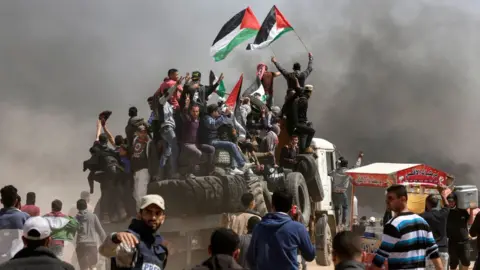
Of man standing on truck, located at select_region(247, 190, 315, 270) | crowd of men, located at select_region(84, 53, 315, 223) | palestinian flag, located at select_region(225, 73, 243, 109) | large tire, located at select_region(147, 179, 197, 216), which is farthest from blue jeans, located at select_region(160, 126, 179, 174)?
man standing on truck, located at select_region(247, 190, 315, 270)

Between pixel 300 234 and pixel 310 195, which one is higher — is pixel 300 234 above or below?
below

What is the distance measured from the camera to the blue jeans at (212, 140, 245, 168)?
41.6ft

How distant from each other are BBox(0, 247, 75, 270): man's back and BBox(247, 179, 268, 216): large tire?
8.01 m

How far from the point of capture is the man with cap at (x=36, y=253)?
4215mm

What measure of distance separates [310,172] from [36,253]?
35.9 feet

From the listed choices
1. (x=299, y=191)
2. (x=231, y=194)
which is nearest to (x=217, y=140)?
(x=231, y=194)

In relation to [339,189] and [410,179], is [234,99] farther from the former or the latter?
[410,179]

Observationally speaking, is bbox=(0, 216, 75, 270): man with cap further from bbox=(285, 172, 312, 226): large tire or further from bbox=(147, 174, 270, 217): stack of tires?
bbox=(285, 172, 312, 226): large tire

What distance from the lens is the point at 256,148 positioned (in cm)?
1432

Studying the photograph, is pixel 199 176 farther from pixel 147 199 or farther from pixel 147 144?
pixel 147 199

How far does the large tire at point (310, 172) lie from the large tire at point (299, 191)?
60 centimetres

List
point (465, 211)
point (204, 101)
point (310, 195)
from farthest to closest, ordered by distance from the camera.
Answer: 1. point (310, 195)
2. point (204, 101)
3. point (465, 211)

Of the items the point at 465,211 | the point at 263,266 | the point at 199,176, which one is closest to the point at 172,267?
the point at 199,176

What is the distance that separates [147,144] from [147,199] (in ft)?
25.9
